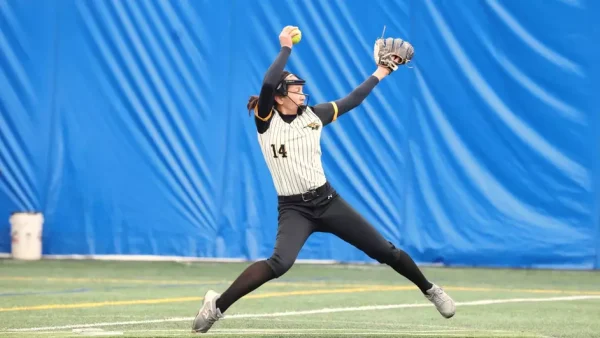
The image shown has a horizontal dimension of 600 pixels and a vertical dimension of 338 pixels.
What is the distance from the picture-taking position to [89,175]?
17750 millimetres

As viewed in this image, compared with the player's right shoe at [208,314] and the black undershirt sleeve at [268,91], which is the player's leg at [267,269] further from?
the black undershirt sleeve at [268,91]

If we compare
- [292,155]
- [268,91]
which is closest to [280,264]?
[292,155]

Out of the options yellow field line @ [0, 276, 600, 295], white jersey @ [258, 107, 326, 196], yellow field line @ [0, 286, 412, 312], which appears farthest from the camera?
yellow field line @ [0, 276, 600, 295]

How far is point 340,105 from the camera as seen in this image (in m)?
8.96

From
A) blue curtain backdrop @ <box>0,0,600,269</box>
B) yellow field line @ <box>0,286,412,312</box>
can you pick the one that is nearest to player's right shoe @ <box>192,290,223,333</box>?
yellow field line @ <box>0,286,412,312</box>

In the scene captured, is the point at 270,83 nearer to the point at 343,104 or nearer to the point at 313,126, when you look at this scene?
the point at 313,126

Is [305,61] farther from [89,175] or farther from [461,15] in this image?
[89,175]

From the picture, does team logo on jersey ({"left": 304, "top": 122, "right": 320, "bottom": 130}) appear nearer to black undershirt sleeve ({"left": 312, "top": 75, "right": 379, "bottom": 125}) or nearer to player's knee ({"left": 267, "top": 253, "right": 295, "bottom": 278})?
black undershirt sleeve ({"left": 312, "top": 75, "right": 379, "bottom": 125})

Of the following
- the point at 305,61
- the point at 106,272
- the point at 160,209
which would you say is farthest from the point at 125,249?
the point at 305,61

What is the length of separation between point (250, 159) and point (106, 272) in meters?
2.86

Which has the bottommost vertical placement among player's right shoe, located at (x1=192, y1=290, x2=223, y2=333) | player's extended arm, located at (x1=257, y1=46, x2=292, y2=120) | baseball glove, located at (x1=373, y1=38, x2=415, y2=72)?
player's right shoe, located at (x1=192, y1=290, x2=223, y2=333)

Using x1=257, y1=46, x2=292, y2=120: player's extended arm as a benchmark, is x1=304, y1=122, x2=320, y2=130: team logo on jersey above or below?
below

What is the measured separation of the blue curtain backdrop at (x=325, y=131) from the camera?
669 inches

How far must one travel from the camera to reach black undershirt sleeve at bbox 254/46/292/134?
830cm
